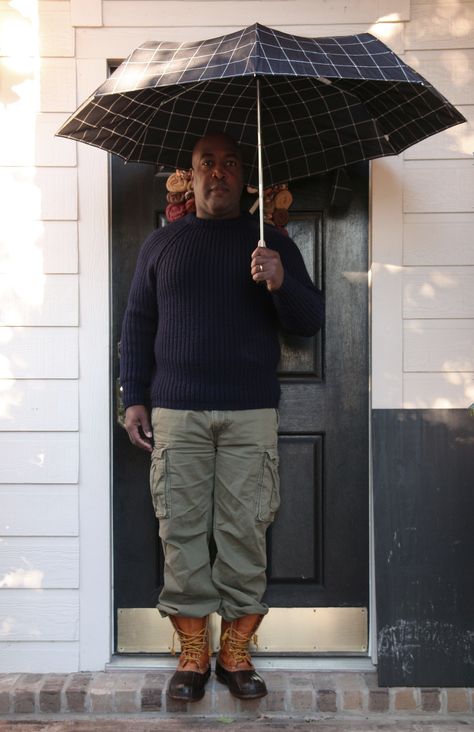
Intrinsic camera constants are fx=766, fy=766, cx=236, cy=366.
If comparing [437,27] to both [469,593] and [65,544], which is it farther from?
[65,544]

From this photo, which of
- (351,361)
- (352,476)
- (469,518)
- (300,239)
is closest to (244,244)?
(300,239)

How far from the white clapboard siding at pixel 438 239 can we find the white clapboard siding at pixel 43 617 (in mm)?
1807

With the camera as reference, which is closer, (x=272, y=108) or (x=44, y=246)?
(x=272, y=108)

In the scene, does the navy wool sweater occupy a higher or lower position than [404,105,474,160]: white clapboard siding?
lower

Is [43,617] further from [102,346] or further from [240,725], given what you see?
→ [102,346]

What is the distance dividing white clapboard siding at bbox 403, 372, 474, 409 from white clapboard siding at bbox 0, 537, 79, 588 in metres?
1.37

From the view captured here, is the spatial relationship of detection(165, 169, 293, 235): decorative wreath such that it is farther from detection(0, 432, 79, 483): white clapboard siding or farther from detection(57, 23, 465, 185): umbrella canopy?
detection(0, 432, 79, 483): white clapboard siding

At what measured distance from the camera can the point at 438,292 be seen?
284 cm

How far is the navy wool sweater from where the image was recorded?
8.62 ft

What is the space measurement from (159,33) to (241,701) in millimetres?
2443

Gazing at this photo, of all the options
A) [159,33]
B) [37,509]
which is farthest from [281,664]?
[159,33]

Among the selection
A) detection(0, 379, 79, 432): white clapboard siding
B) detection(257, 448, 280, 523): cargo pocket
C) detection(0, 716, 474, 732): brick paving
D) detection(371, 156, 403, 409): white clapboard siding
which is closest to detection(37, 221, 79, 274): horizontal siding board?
detection(0, 379, 79, 432): white clapboard siding

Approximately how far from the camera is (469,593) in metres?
2.77

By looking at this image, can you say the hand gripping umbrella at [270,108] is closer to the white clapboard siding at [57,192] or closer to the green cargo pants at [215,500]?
the white clapboard siding at [57,192]
